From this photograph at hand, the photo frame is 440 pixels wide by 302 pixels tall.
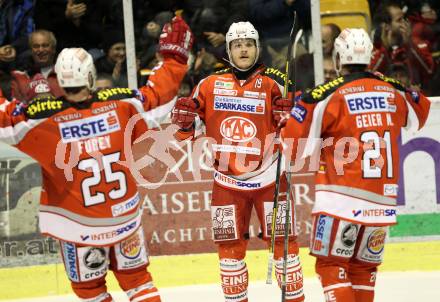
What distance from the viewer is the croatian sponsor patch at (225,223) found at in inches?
257

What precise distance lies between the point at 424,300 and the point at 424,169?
4.76 ft

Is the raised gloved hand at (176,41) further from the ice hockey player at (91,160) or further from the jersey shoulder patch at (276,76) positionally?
the jersey shoulder patch at (276,76)

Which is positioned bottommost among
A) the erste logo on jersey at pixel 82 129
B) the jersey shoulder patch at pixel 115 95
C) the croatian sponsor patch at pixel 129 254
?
the croatian sponsor patch at pixel 129 254

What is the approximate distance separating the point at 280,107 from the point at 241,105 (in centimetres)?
26

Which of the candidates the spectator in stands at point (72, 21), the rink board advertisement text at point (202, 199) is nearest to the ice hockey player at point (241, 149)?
the rink board advertisement text at point (202, 199)

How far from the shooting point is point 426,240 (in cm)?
813

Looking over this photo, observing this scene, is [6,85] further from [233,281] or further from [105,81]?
[233,281]

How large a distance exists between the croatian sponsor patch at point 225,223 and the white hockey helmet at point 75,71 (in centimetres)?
139

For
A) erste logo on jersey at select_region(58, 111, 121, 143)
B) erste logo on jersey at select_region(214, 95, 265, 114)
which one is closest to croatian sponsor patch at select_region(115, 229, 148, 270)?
erste logo on jersey at select_region(58, 111, 121, 143)

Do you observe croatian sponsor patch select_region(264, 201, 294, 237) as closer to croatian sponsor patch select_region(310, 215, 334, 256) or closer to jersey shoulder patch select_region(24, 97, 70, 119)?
croatian sponsor patch select_region(310, 215, 334, 256)

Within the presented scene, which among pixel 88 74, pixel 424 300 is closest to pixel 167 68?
pixel 88 74

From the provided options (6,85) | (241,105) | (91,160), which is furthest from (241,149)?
(6,85)

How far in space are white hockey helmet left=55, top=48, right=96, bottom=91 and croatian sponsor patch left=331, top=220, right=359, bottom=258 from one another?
4.85ft

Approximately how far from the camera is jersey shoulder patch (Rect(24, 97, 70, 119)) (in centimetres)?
544
